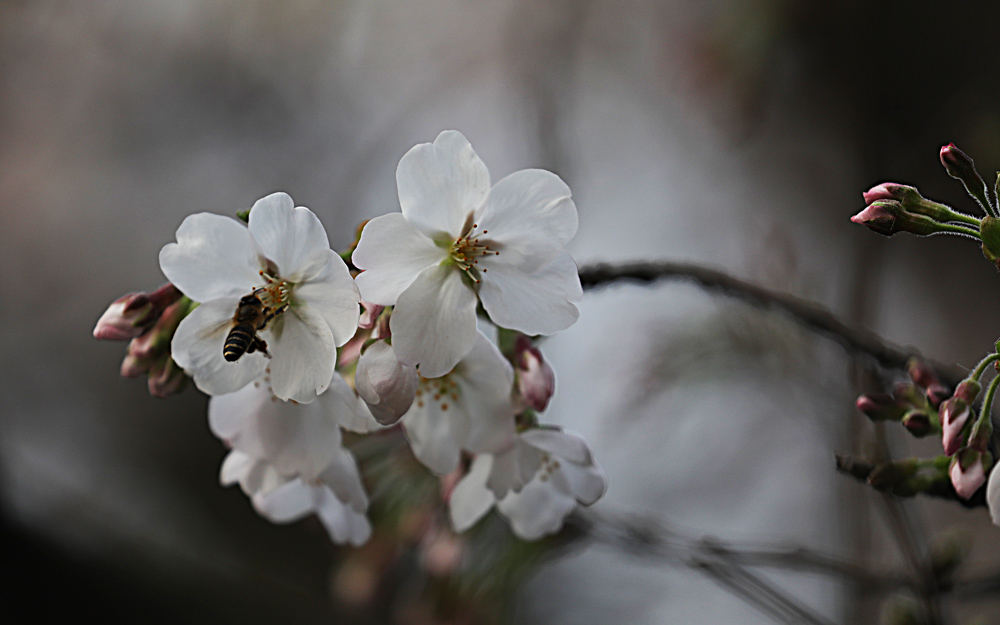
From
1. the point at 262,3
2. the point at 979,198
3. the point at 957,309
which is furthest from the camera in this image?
the point at 262,3

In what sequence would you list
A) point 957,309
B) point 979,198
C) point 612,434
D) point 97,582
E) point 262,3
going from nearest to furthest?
point 979,198
point 97,582
point 612,434
point 957,309
point 262,3

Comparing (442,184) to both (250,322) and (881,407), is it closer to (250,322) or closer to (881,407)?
(250,322)

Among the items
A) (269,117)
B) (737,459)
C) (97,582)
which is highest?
(269,117)

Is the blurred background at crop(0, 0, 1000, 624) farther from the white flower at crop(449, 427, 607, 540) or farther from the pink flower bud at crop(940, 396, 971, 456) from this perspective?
the pink flower bud at crop(940, 396, 971, 456)

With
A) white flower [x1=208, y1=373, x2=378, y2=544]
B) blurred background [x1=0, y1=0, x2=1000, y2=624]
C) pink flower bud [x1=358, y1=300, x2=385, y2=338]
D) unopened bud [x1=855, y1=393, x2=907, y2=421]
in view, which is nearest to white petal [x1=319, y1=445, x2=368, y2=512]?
white flower [x1=208, y1=373, x2=378, y2=544]

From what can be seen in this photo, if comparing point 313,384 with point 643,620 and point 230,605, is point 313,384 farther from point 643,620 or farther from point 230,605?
point 643,620

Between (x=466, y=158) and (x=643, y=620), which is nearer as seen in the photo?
(x=466, y=158)

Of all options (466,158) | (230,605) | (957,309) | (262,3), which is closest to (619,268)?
(466,158)

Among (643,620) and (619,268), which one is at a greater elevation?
(619,268)
